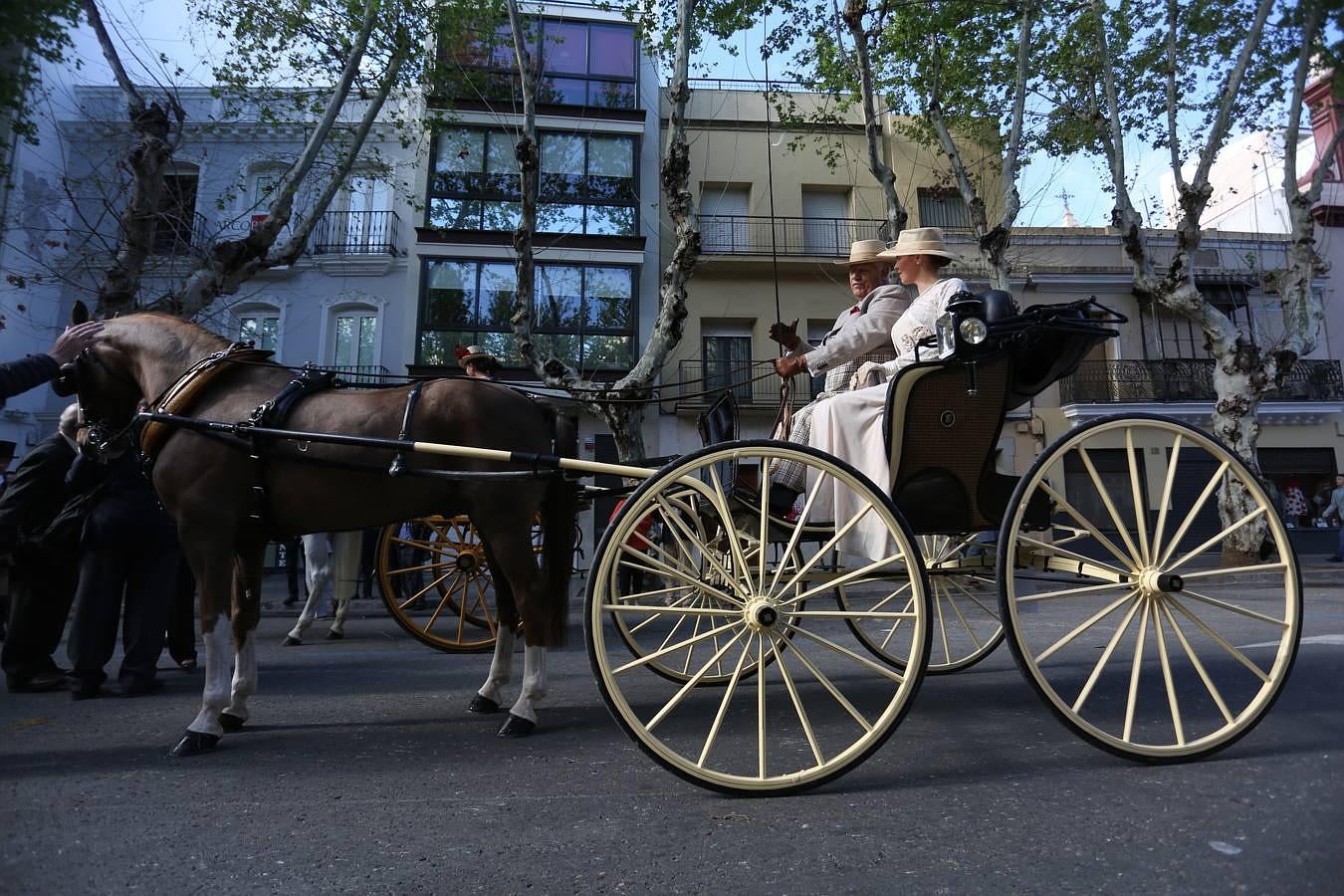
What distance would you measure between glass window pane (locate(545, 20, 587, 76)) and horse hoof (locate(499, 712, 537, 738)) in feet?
58.4

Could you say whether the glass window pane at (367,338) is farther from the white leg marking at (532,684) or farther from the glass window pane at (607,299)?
the white leg marking at (532,684)

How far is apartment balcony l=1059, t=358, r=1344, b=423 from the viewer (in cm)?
1873

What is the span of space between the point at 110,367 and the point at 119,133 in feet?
21.2

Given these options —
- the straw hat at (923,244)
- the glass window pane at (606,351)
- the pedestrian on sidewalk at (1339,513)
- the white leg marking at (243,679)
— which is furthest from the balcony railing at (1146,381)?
the white leg marking at (243,679)

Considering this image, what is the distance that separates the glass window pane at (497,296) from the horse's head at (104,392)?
44.1 feet

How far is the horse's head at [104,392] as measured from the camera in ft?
11.5

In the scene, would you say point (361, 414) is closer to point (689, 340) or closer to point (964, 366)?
point (964, 366)

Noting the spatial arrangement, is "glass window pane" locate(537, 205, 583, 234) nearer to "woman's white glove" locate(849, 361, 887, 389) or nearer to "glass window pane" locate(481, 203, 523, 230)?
"glass window pane" locate(481, 203, 523, 230)

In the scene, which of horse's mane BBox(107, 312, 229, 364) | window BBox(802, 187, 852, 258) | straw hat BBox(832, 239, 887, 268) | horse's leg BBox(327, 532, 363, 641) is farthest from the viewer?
window BBox(802, 187, 852, 258)

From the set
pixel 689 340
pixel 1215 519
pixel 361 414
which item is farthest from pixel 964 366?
pixel 1215 519

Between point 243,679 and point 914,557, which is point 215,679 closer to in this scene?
point 243,679

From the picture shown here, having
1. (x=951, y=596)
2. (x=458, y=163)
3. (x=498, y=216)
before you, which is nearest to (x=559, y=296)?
(x=498, y=216)

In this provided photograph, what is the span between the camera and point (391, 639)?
641 cm

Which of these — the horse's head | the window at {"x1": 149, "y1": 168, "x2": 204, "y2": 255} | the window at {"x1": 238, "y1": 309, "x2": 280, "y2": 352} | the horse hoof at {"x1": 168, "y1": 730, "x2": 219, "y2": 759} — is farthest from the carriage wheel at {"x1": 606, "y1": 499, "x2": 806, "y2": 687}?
the window at {"x1": 238, "y1": 309, "x2": 280, "y2": 352}
